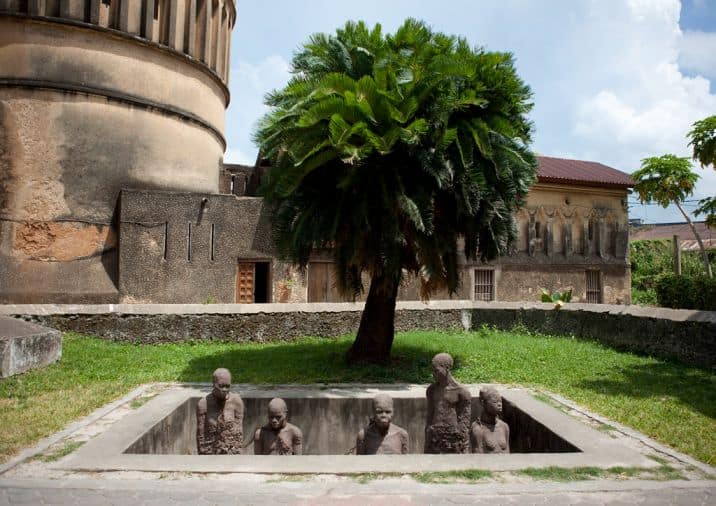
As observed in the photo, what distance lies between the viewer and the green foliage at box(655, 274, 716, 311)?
16.1 meters

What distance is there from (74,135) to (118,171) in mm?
1483

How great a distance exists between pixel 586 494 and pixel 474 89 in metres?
6.32

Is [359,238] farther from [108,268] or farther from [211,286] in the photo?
[108,268]

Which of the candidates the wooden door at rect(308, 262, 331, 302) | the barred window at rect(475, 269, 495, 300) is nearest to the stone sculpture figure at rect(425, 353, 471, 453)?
the wooden door at rect(308, 262, 331, 302)

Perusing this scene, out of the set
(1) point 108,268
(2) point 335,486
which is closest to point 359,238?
(2) point 335,486

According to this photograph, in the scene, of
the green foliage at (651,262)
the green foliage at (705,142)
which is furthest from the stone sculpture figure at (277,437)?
the green foliage at (651,262)

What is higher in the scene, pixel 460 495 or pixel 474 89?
pixel 474 89

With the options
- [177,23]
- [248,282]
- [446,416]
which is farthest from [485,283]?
[446,416]

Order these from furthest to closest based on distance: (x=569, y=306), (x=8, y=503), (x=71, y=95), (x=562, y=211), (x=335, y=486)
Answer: (x=562, y=211) < (x=71, y=95) < (x=569, y=306) < (x=335, y=486) < (x=8, y=503)

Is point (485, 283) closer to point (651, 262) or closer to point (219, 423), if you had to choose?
point (651, 262)

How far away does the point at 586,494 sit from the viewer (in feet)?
13.6

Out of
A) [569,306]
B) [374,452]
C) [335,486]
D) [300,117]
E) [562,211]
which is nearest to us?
[335,486]

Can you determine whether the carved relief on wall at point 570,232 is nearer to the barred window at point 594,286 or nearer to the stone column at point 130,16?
the barred window at point 594,286

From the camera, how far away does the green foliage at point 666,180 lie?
22391mm
